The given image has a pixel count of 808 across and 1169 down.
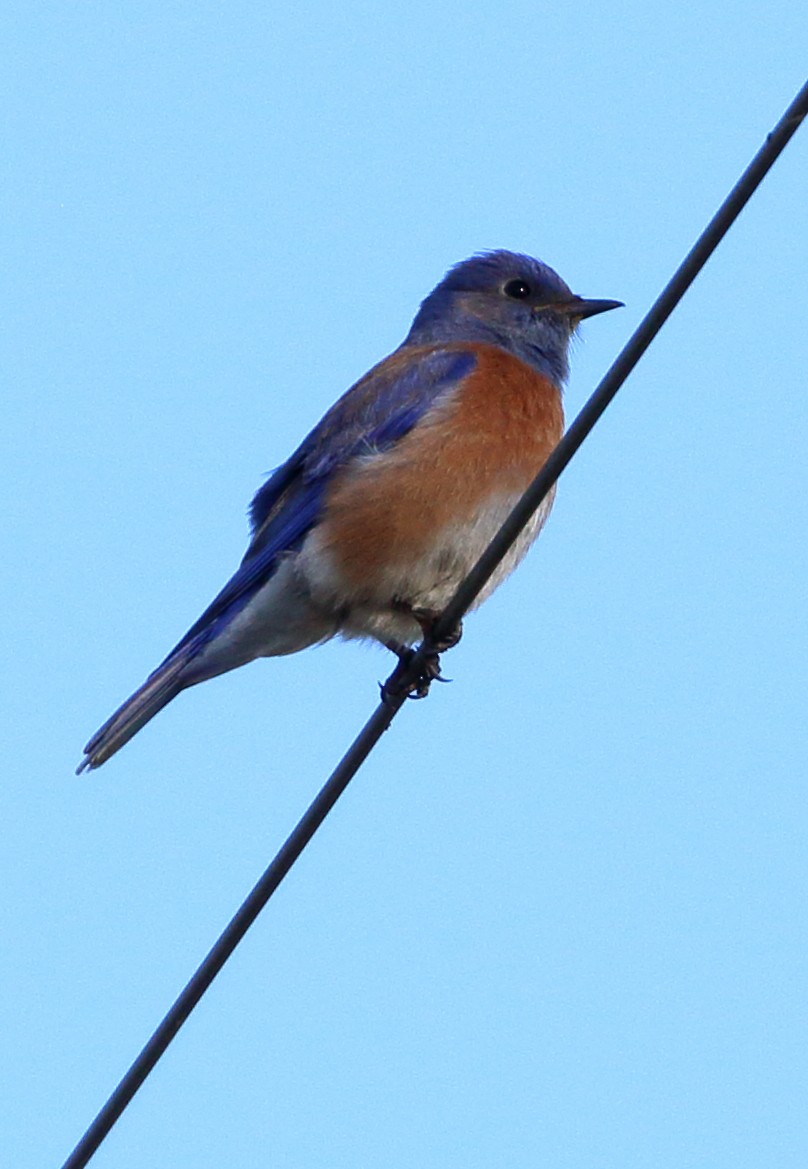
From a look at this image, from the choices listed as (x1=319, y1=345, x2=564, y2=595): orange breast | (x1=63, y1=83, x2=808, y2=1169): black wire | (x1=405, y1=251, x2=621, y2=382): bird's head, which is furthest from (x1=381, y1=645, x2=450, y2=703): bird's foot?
(x1=405, y1=251, x2=621, y2=382): bird's head

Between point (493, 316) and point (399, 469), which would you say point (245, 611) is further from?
point (493, 316)

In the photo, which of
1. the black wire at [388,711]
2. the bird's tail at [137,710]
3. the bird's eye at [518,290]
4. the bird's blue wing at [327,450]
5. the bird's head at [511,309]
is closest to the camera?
the black wire at [388,711]

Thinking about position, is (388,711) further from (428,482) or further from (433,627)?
(428,482)

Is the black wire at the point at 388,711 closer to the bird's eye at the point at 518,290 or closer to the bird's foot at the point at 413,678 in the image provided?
the bird's foot at the point at 413,678

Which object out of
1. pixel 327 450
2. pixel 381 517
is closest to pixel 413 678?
pixel 381 517

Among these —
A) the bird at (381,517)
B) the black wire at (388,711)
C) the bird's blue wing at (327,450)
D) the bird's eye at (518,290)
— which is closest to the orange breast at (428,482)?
the bird at (381,517)

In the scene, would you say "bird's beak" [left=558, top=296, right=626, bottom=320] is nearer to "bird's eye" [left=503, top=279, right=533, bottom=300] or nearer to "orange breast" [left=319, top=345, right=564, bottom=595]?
"bird's eye" [left=503, top=279, right=533, bottom=300]
